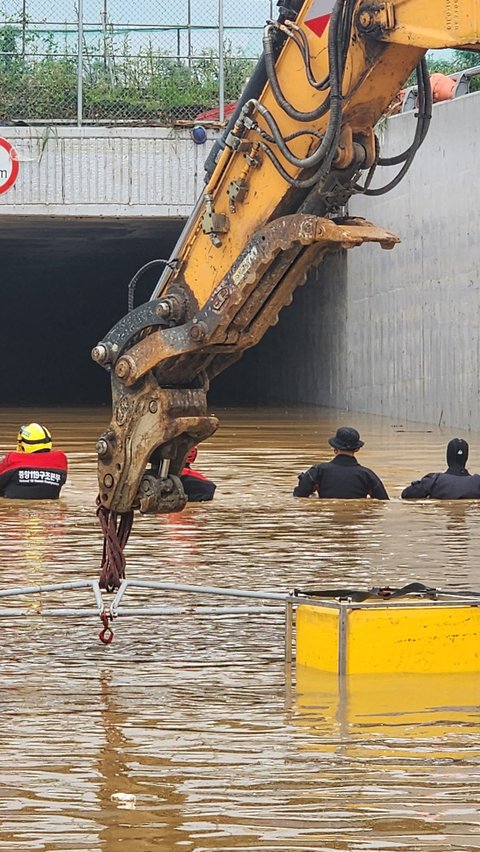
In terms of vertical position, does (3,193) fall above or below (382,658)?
above

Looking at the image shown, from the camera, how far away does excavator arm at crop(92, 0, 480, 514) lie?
806 cm

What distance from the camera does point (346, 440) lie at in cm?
1622

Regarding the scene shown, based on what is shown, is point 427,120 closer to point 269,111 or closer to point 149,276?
point 269,111

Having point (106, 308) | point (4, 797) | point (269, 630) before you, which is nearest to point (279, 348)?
point (106, 308)

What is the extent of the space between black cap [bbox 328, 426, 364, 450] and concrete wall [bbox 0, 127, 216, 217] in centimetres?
1550

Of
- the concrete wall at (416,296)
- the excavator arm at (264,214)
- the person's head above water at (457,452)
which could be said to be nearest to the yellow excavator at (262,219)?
the excavator arm at (264,214)

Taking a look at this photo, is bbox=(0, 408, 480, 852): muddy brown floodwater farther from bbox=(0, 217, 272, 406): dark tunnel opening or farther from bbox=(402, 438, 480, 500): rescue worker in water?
bbox=(0, 217, 272, 406): dark tunnel opening

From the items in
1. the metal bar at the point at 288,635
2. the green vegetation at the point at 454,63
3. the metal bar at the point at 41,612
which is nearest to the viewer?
the metal bar at the point at 288,635

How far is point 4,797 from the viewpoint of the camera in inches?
237

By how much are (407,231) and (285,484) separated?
13.2 m

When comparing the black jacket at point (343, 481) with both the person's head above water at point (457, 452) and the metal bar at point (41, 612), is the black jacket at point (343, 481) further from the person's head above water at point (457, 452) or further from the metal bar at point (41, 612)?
the metal bar at point (41, 612)

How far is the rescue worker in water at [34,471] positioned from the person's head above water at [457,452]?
12.3ft

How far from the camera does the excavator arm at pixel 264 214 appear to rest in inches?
317

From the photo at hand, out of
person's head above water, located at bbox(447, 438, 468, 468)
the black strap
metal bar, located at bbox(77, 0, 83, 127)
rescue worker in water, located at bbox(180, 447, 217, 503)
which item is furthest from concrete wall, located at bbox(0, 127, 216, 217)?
the black strap
